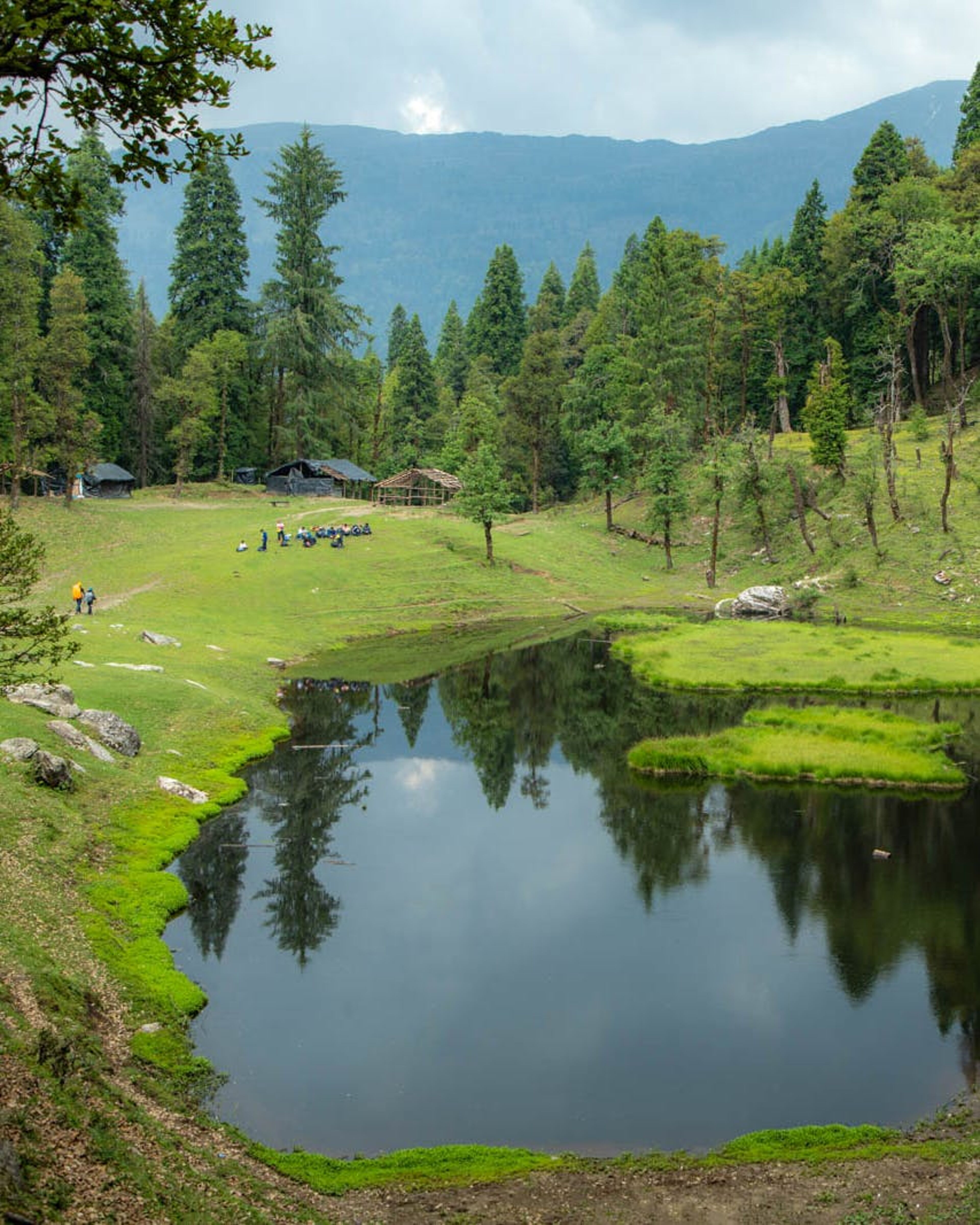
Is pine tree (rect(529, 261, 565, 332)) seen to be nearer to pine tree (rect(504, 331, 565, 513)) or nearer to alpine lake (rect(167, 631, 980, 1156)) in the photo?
pine tree (rect(504, 331, 565, 513))

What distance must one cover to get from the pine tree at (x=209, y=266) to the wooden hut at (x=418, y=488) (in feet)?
86.0

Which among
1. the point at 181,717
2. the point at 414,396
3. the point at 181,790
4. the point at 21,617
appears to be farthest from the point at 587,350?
the point at 21,617

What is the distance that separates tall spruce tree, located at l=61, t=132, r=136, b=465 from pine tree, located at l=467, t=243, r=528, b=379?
50.0 m

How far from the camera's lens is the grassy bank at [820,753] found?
125ft

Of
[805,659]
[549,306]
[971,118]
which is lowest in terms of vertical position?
[805,659]

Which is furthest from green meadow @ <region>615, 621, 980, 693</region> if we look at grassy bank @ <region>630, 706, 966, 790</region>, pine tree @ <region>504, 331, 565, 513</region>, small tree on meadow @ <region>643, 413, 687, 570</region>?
pine tree @ <region>504, 331, 565, 513</region>

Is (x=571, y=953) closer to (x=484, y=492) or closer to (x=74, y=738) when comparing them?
(x=74, y=738)

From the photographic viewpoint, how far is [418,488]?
104 metres

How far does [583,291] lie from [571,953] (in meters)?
137

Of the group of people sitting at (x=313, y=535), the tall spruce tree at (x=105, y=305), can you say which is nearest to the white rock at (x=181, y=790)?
the group of people sitting at (x=313, y=535)

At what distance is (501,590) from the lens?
78812 millimetres

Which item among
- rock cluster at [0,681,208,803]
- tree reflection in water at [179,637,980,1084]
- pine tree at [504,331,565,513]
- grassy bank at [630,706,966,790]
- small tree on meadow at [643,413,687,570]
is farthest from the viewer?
pine tree at [504,331,565,513]

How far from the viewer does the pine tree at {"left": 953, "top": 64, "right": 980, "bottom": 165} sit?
361ft

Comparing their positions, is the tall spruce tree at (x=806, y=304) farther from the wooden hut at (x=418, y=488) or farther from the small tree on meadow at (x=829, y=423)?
the wooden hut at (x=418, y=488)
